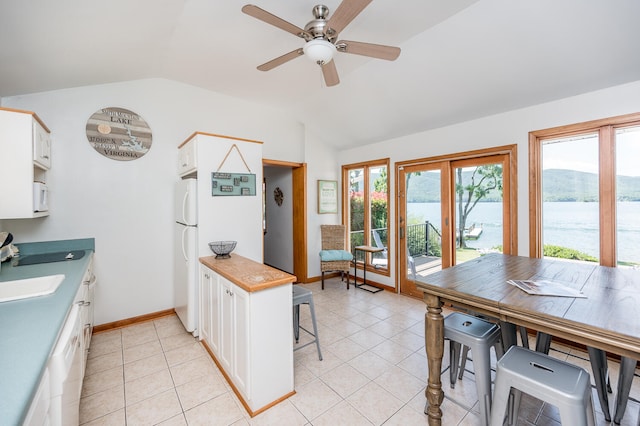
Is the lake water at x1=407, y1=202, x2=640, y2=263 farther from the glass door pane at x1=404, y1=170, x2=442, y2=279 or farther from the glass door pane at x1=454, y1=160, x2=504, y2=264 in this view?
the glass door pane at x1=404, y1=170, x2=442, y2=279

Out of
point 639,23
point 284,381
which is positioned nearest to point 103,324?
point 284,381

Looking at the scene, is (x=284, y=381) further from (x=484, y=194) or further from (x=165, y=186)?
(x=484, y=194)

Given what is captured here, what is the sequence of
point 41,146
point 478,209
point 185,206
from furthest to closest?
point 478,209 < point 185,206 < point 41,146

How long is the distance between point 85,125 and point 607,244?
5483 mm

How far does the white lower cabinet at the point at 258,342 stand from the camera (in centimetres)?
184

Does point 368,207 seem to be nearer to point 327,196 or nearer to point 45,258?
point 327,196

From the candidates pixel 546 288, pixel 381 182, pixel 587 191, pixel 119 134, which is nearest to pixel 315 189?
pixel 381 182

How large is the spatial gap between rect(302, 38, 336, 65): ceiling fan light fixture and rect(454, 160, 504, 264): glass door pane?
253 cm

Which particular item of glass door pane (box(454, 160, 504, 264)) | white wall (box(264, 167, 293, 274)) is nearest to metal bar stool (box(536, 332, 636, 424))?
glass door pane (box(454, 160, 504, 264))

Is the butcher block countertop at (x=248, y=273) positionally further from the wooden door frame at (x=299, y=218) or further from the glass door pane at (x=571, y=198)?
the glass door pane at (x=571, y=198)

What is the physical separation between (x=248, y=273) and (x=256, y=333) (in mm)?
455

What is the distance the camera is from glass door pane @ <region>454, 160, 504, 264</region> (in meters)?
3.33

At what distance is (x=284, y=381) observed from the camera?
200cm

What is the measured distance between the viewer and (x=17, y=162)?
209 cm
